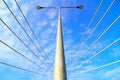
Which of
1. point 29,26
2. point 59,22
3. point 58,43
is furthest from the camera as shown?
Result: point 59,22

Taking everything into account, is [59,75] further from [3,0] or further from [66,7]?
[66,7]

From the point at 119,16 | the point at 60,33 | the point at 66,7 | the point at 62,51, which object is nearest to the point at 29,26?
the point at 60,33

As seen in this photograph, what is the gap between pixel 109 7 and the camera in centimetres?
1066

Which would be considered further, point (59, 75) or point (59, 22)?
point (59, 22)

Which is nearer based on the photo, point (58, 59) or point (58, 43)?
point (58, 59)

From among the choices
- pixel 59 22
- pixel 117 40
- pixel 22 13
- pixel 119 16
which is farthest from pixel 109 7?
pixel 59 22

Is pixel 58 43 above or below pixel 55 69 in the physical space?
above

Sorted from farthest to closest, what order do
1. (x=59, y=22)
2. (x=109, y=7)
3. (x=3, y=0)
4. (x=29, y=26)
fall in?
1. (x=59, y=22)
2. (x=29, y=26)
3. (x=109, y=7)
4. (x=3, y=0)

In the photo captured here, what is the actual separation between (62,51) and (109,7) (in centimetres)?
324

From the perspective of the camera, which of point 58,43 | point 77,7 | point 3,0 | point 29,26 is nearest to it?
point 3,0

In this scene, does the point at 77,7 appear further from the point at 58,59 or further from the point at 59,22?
the point at 58,59

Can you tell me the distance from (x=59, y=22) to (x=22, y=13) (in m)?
4.17

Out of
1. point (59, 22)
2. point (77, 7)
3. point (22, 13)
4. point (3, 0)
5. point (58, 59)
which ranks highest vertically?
point (77, 7)

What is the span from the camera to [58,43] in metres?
12.6
